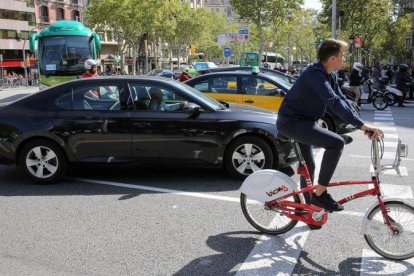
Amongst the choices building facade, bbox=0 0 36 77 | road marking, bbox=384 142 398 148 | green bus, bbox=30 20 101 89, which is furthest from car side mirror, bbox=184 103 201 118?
building facade, bbox=0 0 36 77

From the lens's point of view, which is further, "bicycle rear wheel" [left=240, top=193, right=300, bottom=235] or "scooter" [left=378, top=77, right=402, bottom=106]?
"scooter" [left=378, top=77, right=402, bottom=106]

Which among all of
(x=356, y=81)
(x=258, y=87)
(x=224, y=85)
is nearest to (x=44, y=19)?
(x=356, y=81)

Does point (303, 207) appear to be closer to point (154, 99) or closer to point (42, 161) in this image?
point (154, 99)

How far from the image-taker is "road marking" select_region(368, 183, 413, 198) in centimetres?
615

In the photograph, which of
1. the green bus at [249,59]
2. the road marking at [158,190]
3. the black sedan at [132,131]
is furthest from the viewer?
the green bus at [249,59]

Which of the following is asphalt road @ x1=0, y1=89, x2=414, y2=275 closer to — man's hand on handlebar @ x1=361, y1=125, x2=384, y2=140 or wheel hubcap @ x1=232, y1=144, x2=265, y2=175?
wheel hubcap @ x1=232, y1=144, x2=265, y2=175

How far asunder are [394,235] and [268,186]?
113cm

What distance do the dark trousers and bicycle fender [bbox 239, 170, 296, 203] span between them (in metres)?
0.33

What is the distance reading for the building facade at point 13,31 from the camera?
59156 millimetres

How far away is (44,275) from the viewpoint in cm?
399

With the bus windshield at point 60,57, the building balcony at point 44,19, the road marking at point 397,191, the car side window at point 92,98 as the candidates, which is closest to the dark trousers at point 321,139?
the road marking at point 397,191

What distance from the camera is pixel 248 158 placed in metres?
6.74

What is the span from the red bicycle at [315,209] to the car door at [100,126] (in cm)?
245

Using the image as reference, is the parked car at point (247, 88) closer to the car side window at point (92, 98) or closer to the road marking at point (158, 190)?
the car side window at point (92, 98)
